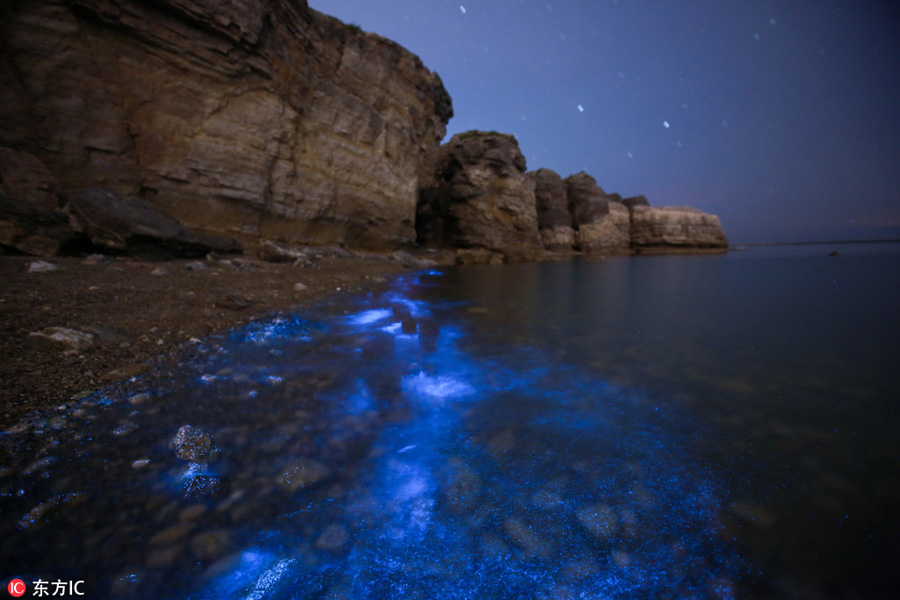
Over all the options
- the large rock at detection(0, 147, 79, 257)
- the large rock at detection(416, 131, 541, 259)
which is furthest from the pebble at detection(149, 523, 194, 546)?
the large rock at detection(416, 131, 541, 259)

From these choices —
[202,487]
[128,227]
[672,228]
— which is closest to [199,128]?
[128,227]

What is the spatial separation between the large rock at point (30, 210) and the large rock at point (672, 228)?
41.2m

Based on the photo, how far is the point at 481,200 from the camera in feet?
83.1

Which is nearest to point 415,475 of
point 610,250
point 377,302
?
point 377,302

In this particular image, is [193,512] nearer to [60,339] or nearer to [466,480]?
[466,480]

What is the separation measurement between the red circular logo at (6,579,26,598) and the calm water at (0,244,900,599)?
0.14 ft

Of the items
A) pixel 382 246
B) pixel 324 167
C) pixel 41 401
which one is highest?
pixel 324 167

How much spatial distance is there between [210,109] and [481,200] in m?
17.5

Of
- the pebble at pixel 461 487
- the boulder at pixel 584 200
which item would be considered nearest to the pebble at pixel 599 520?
the pebble at pixel 461 487

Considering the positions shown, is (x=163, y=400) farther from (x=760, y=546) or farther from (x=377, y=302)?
(x=377, y=302)

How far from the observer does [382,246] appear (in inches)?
733

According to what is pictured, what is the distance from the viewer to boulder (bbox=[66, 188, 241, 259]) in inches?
285

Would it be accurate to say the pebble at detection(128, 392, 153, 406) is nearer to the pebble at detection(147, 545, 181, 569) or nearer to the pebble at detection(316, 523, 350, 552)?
the pebble at detection(147, 545, 181, 569)

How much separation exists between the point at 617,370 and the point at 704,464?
1.49 m
